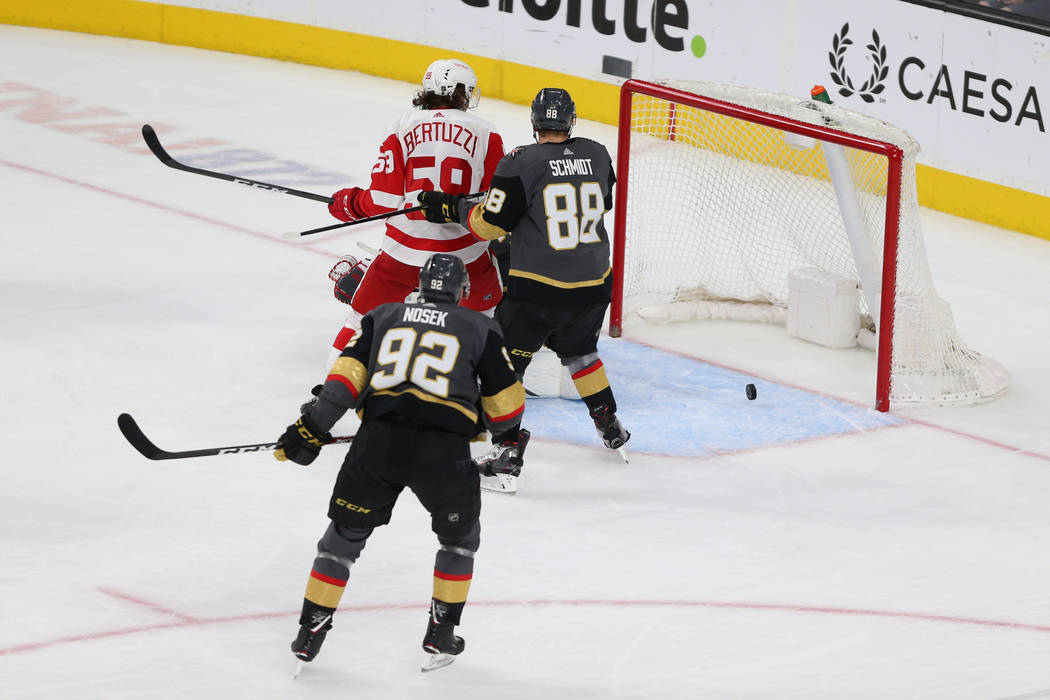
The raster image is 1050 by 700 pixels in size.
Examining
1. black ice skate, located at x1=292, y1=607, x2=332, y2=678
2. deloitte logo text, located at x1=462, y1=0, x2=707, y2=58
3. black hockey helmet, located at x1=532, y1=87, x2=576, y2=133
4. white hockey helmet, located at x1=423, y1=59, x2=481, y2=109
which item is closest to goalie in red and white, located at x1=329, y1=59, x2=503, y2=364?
white hockey helmet, located at x1=423, y1=59, x2=481, y2=109

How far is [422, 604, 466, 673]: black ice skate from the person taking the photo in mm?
4305

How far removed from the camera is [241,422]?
6113 mm

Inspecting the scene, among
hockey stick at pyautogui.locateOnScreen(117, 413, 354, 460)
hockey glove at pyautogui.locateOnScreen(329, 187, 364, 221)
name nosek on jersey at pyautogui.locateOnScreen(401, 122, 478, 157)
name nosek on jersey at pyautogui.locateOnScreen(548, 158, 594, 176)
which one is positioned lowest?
hockey stick at pyautogui.locateOnScreen(117, 413, 354, 460)

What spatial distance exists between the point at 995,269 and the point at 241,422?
388 cm

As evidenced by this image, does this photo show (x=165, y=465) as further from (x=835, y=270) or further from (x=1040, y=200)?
(x=1040, y=200)

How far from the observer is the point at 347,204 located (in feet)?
19.2

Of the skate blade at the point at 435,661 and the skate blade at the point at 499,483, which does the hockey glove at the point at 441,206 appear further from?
the skate blade at the point at 435,661

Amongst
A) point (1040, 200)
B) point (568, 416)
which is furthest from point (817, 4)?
point (568, 416)

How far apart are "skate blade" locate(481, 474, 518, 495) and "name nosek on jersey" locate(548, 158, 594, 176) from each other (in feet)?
3.23

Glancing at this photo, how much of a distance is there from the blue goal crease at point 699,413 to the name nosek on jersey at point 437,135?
1.12 meters

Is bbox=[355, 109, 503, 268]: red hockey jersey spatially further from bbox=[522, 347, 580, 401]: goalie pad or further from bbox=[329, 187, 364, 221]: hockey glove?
bbox=[522, 347, 580, 401]: goalie pad

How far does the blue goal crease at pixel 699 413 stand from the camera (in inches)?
240

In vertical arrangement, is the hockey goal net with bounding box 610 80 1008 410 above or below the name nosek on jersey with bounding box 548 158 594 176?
below

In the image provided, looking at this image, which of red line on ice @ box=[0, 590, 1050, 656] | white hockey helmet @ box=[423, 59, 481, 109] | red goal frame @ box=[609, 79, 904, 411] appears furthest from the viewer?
→ red goal frame @ box=[609, 79, 904, 411]
